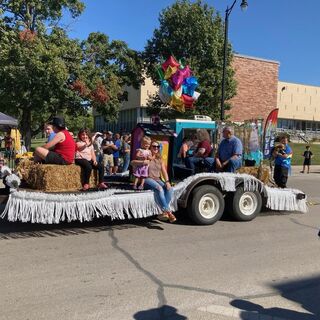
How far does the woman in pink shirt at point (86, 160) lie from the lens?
813 centimetres

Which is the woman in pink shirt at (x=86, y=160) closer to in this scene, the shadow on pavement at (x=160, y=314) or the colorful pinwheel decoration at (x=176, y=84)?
the colorful pinwheel decoration at (x=176, y=84)

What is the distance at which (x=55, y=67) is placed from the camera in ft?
79.6

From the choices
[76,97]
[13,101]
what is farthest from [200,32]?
[13,101]

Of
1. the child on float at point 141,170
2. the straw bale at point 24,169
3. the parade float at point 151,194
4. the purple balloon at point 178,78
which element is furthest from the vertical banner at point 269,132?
the straw bale at point 24,169

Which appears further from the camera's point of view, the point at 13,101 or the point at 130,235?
the point at 13,101

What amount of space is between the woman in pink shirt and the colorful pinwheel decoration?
232 centimetres

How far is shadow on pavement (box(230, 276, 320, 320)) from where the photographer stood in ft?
14.3

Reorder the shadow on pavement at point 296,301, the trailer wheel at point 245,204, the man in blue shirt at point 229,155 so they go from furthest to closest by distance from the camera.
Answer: the man in blue shirt at point 229,155, the trailer wheel at point 245,204, the shadow on pavement at point 296,301

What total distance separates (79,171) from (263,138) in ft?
15.0

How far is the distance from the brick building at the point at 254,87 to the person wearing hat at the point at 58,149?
37.1 m

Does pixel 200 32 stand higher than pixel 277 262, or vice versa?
pixel 200 32

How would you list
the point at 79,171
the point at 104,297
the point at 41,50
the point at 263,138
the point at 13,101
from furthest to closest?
the point at 13,101, the point at 41,50, the point at 263,138, the point at 79,171, the point at 104,297

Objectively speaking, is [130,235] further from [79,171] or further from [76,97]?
[76,97]

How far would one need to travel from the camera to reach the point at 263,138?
34.5 feet
